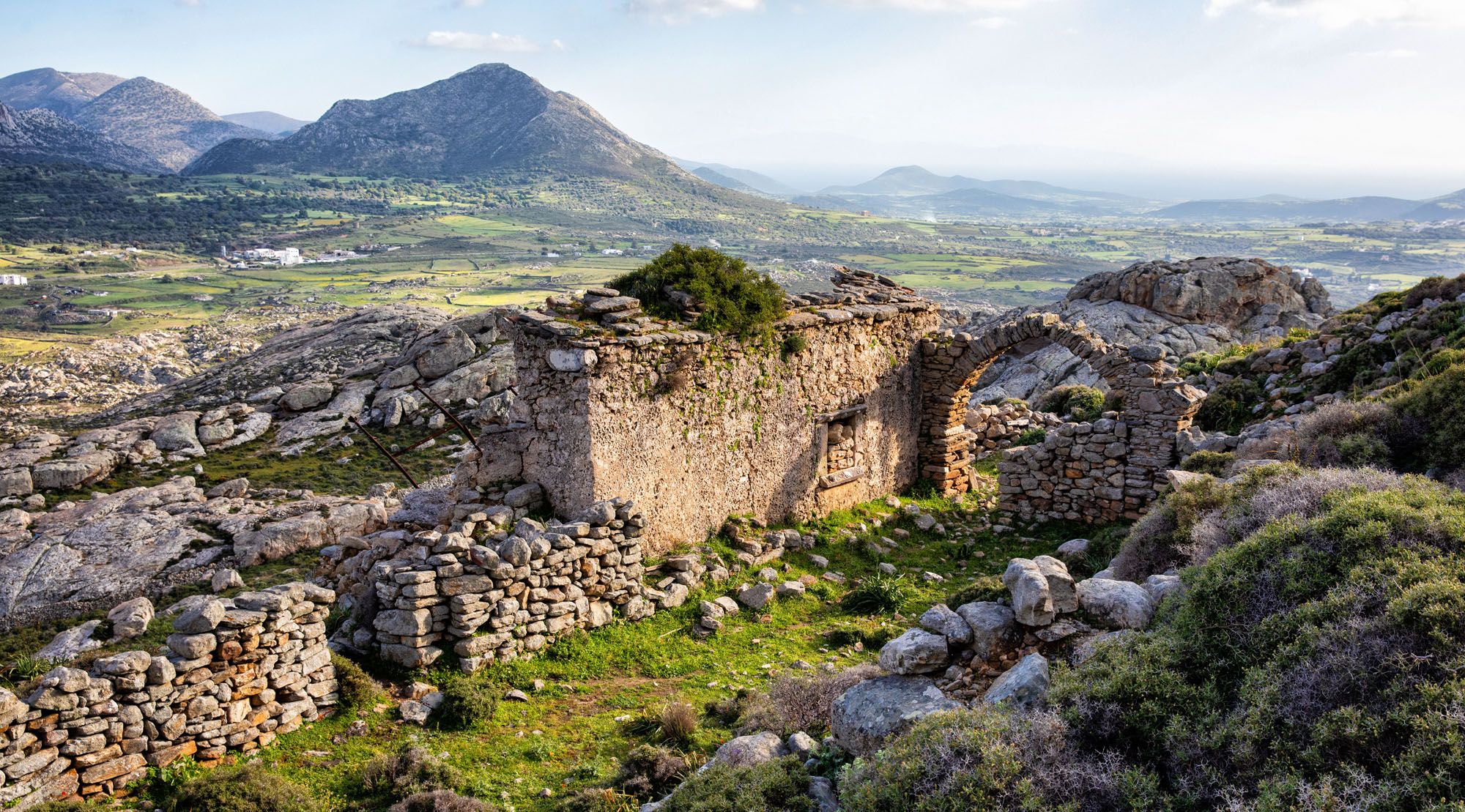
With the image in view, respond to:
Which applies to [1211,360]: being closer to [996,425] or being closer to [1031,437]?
[1031,437]

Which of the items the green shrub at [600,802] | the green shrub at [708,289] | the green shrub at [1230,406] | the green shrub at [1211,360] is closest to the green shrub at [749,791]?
the green shrub at [600,802]

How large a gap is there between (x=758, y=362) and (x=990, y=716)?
8488mm

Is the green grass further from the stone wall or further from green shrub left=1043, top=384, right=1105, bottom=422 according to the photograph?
green shrub left=1043, top=384, right=1105, bottom=422

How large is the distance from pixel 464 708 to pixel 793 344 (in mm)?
7795

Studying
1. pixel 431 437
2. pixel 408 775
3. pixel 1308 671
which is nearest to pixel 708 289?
pixel 408 775

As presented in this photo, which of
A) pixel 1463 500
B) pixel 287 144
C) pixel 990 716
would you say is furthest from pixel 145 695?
pixel 287 144

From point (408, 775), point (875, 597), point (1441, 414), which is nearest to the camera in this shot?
point (408, 775)

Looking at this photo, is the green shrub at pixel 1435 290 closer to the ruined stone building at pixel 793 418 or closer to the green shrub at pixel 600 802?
the ruined stone building at pixel 793 418

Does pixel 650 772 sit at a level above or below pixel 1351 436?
below

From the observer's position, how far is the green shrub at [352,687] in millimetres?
7898

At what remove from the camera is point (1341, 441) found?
8.65m

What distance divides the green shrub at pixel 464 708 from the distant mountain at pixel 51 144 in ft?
517

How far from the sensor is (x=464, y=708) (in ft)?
25.6

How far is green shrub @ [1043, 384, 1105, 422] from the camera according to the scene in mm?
19586
